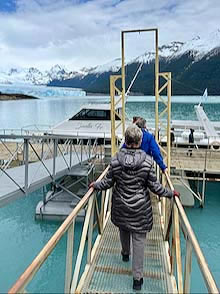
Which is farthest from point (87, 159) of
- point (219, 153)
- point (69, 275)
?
point (69, 275)

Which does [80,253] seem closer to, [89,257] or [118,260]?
[89,257]

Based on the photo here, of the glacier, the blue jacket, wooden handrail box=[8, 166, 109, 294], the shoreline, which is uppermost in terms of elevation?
the glacier

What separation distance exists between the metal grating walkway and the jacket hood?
1.08m

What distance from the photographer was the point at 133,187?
2500mm

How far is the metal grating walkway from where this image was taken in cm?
259

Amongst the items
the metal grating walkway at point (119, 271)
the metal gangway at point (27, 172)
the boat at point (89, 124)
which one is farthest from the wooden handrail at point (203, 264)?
the boat at point (89, 124)

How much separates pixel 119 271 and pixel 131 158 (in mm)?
1184

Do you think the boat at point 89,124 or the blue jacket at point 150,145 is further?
the boat at point 89,124

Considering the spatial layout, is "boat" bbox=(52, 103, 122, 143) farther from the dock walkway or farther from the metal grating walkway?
the metal grating walkway

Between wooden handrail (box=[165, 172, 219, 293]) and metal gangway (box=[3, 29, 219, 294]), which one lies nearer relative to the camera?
wooden handrail (box=[165, 172, 219, 293])

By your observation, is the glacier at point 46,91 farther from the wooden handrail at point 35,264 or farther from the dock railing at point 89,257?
the wooden handrail at point 35,264

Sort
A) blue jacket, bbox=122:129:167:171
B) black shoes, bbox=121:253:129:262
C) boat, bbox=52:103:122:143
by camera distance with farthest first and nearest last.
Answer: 1. boat, bbox=52:103:122:143
2. blue jacket, bbox=122:129:167:171
3. black shoes, bbox=121:253:129:262

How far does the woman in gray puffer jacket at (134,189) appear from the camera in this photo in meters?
2.46

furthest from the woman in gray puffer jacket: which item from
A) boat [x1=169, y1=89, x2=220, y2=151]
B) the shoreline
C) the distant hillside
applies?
the distant hillside
